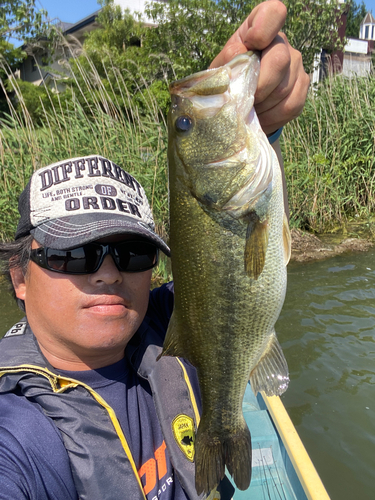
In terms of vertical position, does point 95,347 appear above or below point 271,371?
above

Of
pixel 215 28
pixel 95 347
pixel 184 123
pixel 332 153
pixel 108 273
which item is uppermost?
pixel 215 28

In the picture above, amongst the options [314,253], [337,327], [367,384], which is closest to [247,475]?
[367,384]

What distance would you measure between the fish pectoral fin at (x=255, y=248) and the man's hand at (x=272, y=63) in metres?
0.49

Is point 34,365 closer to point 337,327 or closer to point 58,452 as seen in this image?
point 58,452

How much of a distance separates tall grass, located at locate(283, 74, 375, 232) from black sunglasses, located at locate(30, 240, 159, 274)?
5805 mm

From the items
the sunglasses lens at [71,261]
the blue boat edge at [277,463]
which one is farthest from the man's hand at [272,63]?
the blue boat edge at [277,463]

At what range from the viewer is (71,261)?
1591 millimetres

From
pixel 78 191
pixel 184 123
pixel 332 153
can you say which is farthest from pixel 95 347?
pixel 332 153

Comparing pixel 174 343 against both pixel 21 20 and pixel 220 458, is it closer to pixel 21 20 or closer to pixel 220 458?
pixel 220 458

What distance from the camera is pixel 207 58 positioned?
1691 cm

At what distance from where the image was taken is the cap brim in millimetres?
1580

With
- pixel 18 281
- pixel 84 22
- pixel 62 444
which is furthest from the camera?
pixel 84 22

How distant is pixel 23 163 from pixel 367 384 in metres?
5.14

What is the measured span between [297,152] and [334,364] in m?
4.40
